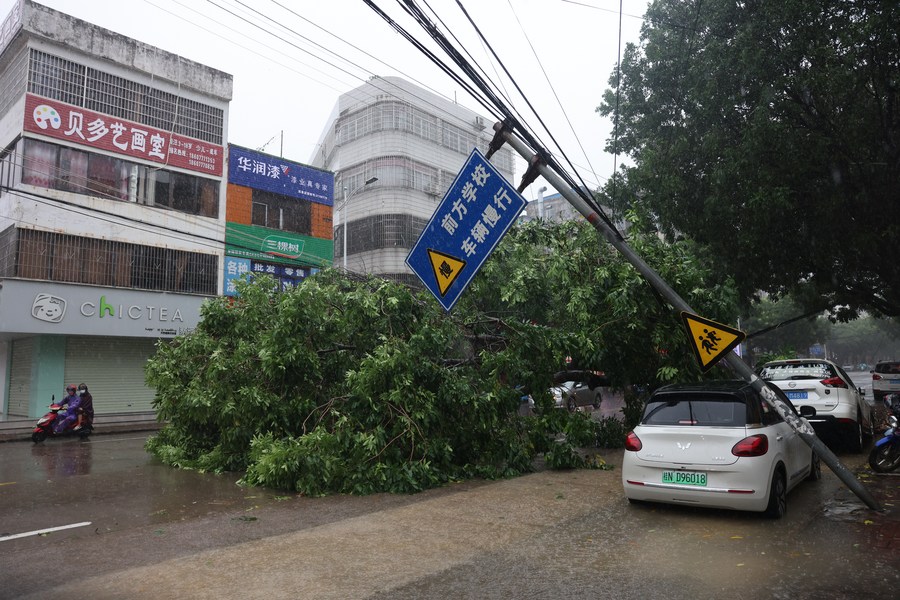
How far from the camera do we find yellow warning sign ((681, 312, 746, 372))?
7047 mm

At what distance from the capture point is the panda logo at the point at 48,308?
20.0 meters

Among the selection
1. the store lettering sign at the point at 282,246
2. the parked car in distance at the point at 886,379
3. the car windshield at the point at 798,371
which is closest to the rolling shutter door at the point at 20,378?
the store lettering sign at the point at 282,246

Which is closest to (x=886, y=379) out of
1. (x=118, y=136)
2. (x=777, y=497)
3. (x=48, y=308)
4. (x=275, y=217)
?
(x=777, y=497)

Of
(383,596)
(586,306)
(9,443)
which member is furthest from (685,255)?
(9,443)

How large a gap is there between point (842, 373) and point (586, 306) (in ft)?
16.1

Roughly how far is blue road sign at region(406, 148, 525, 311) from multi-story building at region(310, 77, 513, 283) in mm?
23700

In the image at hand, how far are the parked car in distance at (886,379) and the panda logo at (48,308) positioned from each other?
3048 cm

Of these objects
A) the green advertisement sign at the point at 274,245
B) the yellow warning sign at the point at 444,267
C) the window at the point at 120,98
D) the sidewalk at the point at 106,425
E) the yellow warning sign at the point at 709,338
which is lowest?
the sidewalk at the point at 106,425

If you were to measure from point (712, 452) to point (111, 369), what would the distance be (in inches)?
904

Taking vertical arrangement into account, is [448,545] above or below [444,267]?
below

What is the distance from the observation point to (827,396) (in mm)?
9992

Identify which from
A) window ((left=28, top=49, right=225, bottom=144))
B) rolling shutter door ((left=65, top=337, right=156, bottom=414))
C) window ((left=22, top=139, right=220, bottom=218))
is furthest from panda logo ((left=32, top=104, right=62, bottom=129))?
rolling shutter door ((left=65, top=337, right=156, bottom=414))

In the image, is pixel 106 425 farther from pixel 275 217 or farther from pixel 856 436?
pixel 856 436

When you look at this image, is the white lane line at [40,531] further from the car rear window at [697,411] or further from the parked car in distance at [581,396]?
the parked car in distance at [581,396]
